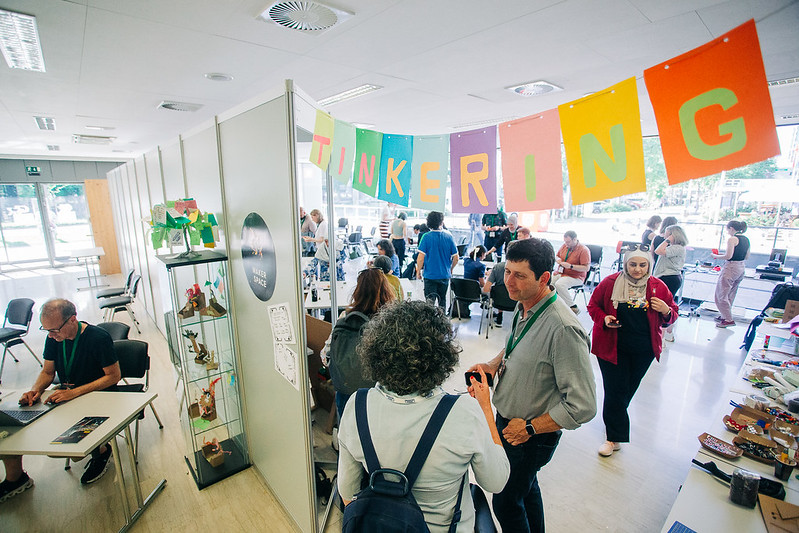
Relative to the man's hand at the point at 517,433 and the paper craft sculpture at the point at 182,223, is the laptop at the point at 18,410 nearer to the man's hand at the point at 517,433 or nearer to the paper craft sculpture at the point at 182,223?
the paper craft sculpture at the point at 182,223

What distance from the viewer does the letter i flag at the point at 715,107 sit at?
1.10 metres

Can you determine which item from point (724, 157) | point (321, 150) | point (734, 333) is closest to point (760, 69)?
point (724, 157)

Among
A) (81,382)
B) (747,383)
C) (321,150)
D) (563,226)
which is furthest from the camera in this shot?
(563,226)

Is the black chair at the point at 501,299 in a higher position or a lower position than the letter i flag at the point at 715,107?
lower

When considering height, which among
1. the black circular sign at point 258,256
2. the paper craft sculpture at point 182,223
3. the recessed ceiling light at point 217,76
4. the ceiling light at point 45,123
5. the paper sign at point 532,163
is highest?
the ceiling light at point 45,123

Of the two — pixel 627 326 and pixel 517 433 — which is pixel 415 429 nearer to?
pixel 517 433

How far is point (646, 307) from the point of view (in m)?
2.45

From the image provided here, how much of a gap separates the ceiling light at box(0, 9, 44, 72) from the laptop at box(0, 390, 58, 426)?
8.78 feet

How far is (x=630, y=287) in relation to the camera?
250 cm

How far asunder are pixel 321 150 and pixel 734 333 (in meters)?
6.42

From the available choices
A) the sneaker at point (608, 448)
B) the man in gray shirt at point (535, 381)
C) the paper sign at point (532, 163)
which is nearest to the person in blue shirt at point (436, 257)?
the sneaker at point (608, 448)

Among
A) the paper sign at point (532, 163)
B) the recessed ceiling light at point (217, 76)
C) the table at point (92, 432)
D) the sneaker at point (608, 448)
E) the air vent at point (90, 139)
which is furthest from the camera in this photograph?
the air vent at point (90, 139)

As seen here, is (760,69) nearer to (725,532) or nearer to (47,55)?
(725,532)

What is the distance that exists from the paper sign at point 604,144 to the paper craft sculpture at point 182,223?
2.29m
